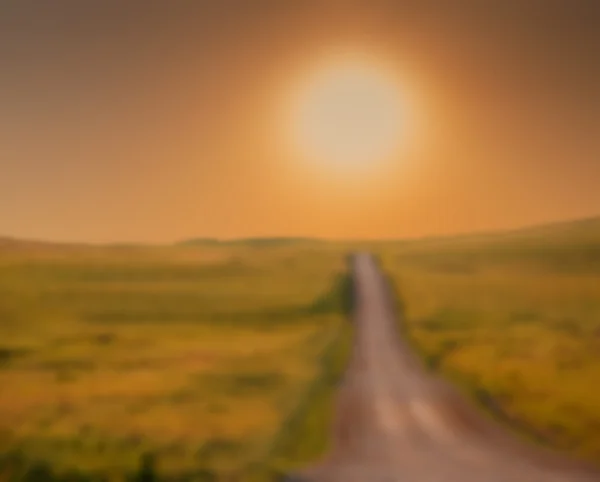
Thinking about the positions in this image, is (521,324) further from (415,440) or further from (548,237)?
(548,237)

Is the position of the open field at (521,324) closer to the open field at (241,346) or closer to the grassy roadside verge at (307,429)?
the open field at (241,346)

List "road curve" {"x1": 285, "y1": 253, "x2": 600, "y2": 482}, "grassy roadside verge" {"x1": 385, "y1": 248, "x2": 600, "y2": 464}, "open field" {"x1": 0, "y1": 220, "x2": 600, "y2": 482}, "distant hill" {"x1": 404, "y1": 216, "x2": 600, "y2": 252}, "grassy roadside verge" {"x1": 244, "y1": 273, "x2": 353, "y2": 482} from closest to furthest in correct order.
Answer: "road curve" {"x1": 285, "y1": 253, "x2": 600, "y2": 482}
"grassy roadside verge" {"x1": 244, "y1": 273, "x2": 353, "y2": 482}
"open field" {"x1": 0, "y1": 220, "x2": 600, "y2": 482}
"grassy roadside verge" {"x1": 385, "y1": 248, "x2": 600, "y2": 464}
"distant hill" {"x1": 404, "y1": 216, "x2": 600, "y2": 252}

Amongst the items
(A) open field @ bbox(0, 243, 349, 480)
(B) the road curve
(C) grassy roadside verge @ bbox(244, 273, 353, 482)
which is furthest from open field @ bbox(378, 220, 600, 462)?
(A) open field @ bbox(0, 243, 349, 480)

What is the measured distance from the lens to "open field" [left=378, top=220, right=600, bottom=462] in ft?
90.6

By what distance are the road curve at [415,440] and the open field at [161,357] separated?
1278mm

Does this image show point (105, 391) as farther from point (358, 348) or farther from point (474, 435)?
point (358, 348)

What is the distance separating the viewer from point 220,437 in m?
23.3

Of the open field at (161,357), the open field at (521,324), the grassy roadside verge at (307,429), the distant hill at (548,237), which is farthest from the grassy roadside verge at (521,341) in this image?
the open field at (161,357)

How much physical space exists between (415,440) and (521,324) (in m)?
22.2

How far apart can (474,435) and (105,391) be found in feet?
48.5

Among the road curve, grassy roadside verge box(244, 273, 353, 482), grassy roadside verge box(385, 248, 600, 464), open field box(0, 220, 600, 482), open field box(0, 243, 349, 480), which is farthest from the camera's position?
grassy roadside verge box(385, 248, 600, 464)

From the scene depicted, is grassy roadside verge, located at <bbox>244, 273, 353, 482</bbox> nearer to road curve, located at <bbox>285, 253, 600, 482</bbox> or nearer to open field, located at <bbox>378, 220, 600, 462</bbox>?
road curve, located at <bbox>285, 253, 600, 482</bbox>

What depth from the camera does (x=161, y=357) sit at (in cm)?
3631

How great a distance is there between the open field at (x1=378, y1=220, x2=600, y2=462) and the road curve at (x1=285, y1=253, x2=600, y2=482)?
1396 mm
